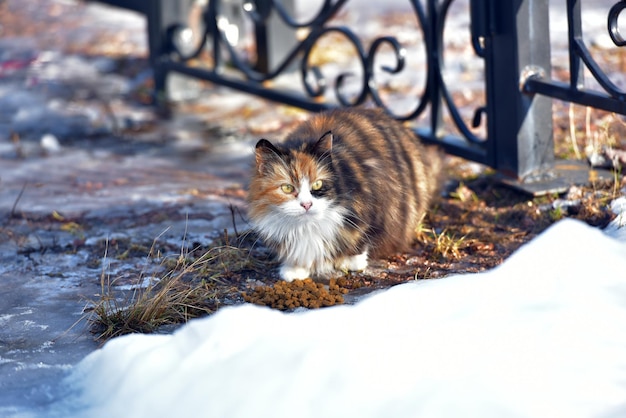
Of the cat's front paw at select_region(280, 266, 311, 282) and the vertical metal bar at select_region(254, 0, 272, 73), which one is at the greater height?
the vertical metal bar at select_region(254, 0, 272, 73)

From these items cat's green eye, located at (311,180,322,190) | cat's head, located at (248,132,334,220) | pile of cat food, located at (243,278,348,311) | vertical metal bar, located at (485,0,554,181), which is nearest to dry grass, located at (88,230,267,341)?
pile of cat food, located at (243,278,348,311)

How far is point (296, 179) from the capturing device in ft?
10.9

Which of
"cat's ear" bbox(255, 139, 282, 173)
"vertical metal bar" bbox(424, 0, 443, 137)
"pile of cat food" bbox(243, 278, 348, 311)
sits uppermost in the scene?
"vertical metal bar" bbox(424, 0, 443, 137)

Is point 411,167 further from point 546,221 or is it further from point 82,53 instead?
point 82,53

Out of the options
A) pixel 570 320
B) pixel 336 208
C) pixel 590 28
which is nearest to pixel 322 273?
pixel 336 208

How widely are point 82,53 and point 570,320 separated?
23.9 ft

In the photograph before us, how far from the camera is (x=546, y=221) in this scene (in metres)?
3.84

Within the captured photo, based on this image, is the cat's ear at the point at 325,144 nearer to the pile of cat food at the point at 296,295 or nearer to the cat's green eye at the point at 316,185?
the cat's green eye at the point at 316,185

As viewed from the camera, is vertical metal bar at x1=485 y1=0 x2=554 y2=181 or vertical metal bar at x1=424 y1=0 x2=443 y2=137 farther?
vertical metal bar at x1=424 y1=0 x2=443 y2=137

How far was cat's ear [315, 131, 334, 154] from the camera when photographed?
3.35m

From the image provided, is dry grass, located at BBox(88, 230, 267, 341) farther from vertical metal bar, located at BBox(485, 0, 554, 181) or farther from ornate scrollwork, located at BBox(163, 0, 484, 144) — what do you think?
ornate scrollwork, located at BBox(163, 0, 484, 144)

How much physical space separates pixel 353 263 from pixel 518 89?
1261 mm

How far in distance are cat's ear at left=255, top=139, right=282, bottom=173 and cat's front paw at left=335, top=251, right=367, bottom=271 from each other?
1.65 feet

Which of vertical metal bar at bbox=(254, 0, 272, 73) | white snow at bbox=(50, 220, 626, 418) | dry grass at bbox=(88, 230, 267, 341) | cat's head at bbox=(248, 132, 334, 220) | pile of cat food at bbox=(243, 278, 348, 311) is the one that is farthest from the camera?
vertical metal bar at bbox=(254, 0, 272, 73)
